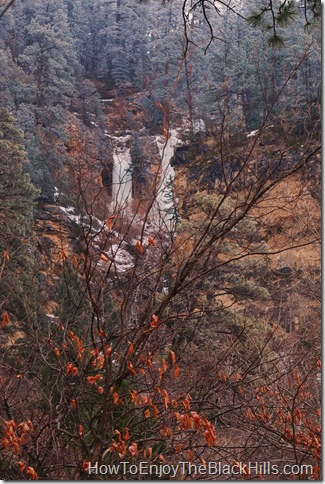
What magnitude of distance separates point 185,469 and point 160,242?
114 cm

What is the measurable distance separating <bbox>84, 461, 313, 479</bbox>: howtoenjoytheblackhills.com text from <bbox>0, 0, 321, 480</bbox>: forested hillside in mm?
12

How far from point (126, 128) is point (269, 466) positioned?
26705 mm

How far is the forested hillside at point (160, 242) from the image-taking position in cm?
238

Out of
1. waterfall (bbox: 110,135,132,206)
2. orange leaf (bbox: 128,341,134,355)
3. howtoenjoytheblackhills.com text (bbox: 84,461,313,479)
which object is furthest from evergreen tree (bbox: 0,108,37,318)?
orange leaf (bbox: 128,341,134,355)

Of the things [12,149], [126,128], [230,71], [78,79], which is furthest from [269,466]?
[78,79]

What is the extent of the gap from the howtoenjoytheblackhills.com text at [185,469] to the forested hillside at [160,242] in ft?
0.04

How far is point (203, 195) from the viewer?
1156 centimetres

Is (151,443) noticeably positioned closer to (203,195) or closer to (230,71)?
(203,195)

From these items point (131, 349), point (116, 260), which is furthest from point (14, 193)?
point (131, 349)

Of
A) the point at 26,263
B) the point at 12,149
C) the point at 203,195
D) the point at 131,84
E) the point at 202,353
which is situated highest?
the point at 131,84

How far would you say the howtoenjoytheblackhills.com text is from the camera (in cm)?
229

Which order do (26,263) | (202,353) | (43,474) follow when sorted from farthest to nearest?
1. (26,263)
2. (202,353)
3. (43,474)

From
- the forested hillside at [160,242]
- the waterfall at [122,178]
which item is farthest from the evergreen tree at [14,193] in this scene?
the waterfall at [122,178]

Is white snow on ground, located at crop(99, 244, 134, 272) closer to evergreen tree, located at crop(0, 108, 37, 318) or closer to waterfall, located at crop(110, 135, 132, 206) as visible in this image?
waterfall, located at crop(110, 135, 132, 206)
